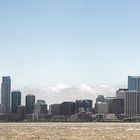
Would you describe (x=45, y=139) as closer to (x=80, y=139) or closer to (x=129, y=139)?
(x=80, y=139)

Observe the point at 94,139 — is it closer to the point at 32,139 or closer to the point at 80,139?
the point at 80,139

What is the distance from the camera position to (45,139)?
430ft

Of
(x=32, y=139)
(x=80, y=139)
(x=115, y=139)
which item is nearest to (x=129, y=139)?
(x=115, y=139)

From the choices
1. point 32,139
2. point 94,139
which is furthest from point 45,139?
point 94,139

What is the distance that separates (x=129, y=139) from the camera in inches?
5074

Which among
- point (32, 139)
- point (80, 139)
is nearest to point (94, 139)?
point (80, 139)

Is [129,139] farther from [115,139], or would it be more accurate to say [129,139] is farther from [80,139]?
[80,139]

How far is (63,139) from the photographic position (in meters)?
131

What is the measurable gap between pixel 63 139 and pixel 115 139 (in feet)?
38.5

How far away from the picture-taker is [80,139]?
132375mm

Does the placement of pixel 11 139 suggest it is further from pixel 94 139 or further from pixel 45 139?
pixel 94 139

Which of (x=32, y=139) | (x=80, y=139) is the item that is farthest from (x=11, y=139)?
(x=80, y=139)

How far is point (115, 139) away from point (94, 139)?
473 cm

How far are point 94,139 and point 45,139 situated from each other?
1110cm
